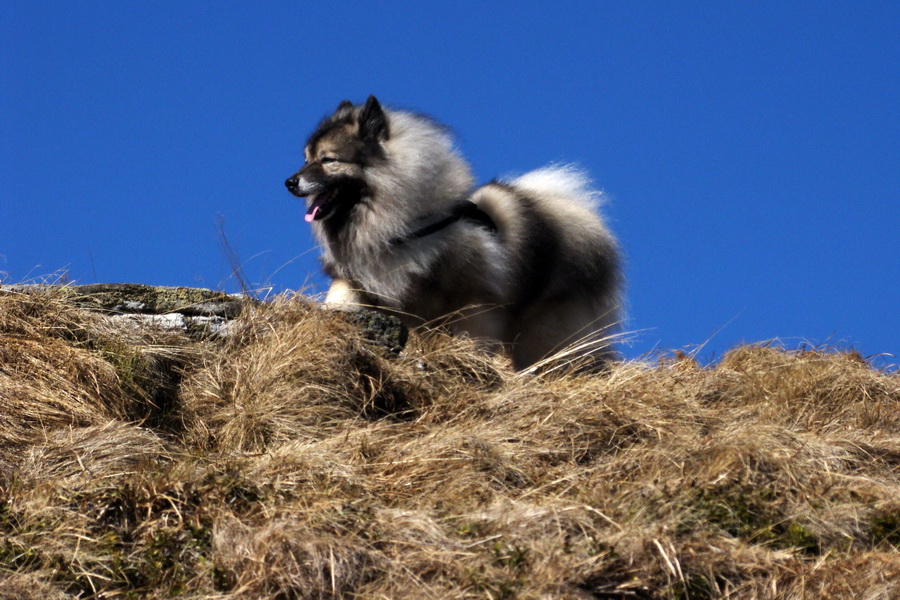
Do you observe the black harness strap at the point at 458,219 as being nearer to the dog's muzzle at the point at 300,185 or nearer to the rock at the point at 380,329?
the dog's muzzle at the point at 300,185

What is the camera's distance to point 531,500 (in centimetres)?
424

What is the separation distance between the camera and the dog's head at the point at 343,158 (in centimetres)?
653

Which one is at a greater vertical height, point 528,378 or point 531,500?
point 528,378

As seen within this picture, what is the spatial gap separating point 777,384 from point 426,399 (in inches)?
82.6

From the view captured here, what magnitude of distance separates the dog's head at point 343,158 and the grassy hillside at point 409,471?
1.04m

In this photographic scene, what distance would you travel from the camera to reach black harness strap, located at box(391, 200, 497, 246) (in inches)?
255

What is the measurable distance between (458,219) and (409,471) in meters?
2.44

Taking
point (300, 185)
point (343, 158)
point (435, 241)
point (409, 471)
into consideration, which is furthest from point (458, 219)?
point (409, 471)

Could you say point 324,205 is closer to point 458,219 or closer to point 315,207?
point 315,207

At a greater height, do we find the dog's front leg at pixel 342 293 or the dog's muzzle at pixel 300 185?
the dog's muzzle at pixel 300 185

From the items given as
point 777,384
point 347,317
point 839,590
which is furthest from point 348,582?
point 777,384

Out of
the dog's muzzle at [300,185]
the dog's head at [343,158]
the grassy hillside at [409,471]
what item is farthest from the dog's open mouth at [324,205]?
the grassy hillside at [409,471]

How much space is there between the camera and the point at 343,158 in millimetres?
6559

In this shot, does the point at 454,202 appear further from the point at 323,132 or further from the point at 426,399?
the point at 426,399
